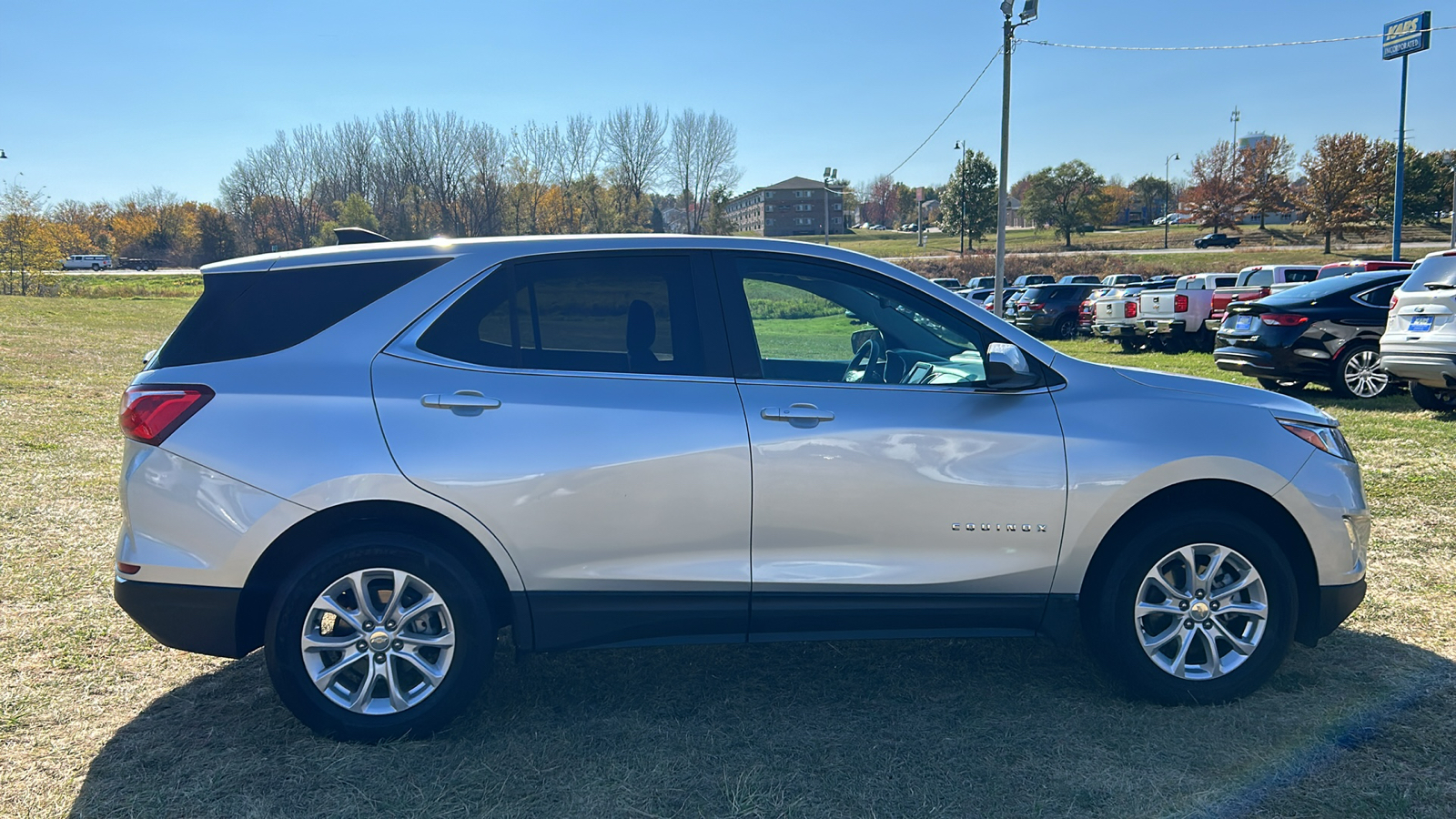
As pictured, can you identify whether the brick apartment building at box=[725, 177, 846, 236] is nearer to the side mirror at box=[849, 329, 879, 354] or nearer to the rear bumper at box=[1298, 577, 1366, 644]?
the side mirror at box=[849, 329, 879, 354]

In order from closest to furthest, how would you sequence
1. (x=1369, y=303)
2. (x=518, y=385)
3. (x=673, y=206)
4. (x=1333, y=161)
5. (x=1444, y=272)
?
1. (x=518, y=385)
2. (x=1444, y=272)
3. (x=1369, y=303)
4. (x=673, y=206)
5. (x=1333, y=161)

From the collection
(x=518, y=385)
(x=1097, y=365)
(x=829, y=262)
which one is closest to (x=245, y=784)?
(x=518, y=385)

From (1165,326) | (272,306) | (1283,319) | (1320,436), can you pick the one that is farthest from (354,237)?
(1165,326)

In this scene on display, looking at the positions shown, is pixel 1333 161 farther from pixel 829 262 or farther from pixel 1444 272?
pixel 829 262

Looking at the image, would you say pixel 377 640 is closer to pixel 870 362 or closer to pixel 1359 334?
pixel 870 362

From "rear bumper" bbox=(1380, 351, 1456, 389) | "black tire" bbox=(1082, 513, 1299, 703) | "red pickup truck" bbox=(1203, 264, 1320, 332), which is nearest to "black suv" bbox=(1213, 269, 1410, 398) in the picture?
"rear bumper" bbox=(1380, 351, 1456, 389)

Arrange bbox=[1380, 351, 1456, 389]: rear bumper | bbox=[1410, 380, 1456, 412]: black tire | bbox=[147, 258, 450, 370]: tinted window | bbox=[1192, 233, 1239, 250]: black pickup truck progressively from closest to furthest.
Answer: bbox=[147, 258, 450, 370]: tinted window < bbox=[1380, 351, 1456, 389]: rear bumper < bbox=[1410, 380, 1456, 412]: black tire < bbox=[1192, 233, 1239, 250]: black pickup truck

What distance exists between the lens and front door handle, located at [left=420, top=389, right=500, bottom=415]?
10.6 feet

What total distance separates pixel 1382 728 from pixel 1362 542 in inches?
28.3

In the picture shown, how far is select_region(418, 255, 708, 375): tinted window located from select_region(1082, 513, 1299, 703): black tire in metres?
1.81

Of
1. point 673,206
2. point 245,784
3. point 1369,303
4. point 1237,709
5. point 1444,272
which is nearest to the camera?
point 245,784

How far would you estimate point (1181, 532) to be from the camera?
3.49 metres

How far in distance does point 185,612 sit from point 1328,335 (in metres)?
12.6

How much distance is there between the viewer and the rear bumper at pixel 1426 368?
9.06 m
